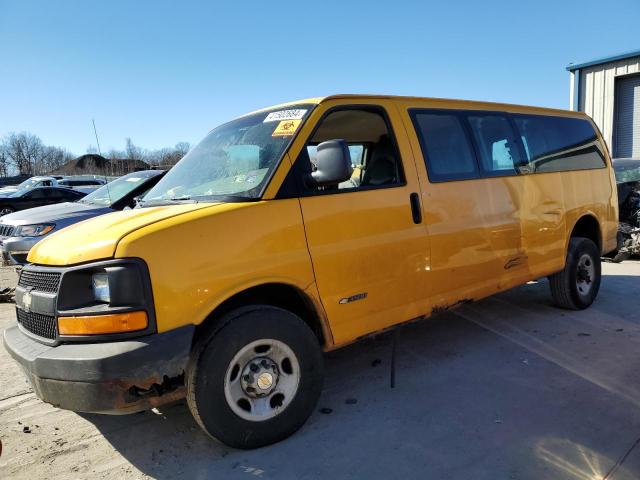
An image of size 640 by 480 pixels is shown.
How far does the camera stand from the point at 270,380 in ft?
9.54

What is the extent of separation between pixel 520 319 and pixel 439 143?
246cm

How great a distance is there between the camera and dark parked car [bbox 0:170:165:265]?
6555mm

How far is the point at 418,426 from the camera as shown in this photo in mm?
3141

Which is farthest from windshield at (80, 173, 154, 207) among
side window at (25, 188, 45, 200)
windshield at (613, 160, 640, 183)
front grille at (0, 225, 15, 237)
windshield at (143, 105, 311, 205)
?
side window at (25, 188, 45, 200)

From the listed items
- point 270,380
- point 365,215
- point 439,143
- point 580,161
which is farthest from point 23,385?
point 580,161

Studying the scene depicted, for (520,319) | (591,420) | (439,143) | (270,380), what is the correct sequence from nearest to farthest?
(270,380) → (591,420) → (439,143) → (520,319)

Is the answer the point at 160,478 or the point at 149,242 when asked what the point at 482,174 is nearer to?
the point at 149,242

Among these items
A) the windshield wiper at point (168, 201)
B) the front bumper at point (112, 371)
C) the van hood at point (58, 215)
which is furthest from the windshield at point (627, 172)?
the front bumper at point (112, 371)

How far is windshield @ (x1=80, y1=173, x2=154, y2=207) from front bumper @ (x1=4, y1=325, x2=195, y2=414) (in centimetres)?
561

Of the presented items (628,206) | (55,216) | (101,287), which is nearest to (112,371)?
(101,287)

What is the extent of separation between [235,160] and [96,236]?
110cm

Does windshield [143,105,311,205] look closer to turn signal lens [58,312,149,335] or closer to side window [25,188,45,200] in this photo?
turn signal lens [58,312,149,335]

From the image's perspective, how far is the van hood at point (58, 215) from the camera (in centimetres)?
707

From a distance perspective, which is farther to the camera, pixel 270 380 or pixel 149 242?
pixel 270 380
